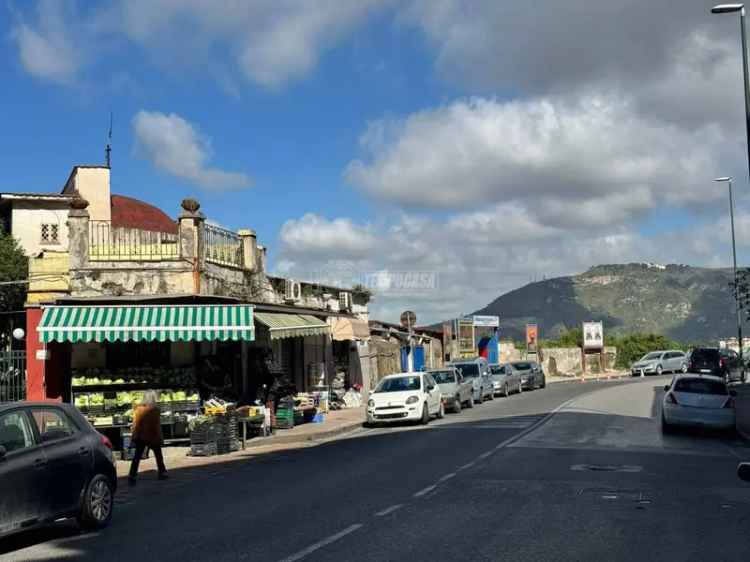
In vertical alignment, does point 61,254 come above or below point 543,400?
above

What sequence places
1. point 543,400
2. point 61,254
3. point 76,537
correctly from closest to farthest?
point 76,537 → point 61,254 → point 543,400

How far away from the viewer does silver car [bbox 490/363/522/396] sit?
134 ft

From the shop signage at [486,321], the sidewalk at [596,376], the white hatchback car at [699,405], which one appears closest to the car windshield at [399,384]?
the white hatchback car at [699,405]

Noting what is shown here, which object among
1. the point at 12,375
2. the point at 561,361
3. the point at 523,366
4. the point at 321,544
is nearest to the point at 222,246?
the point at 12,375

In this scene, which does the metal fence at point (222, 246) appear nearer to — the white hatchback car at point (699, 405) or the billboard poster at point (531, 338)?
the white hatchback car at point (699, 405)

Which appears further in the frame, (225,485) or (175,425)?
(175,425)

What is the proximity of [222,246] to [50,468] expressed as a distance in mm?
15021

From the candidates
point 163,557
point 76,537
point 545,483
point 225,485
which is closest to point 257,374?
point 225,485

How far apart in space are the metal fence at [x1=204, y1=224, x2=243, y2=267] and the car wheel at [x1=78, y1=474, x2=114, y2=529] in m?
12.9

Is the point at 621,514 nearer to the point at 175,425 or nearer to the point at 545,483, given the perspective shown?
the point at 545,483

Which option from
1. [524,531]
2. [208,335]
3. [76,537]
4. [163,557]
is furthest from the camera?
[208,335]

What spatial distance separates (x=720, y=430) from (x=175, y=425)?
43.5 feet

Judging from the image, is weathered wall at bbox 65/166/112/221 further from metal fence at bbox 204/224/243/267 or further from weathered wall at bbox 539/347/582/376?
weathered wall at bbox 539/347/582/376

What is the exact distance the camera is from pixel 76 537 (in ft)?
32.3
